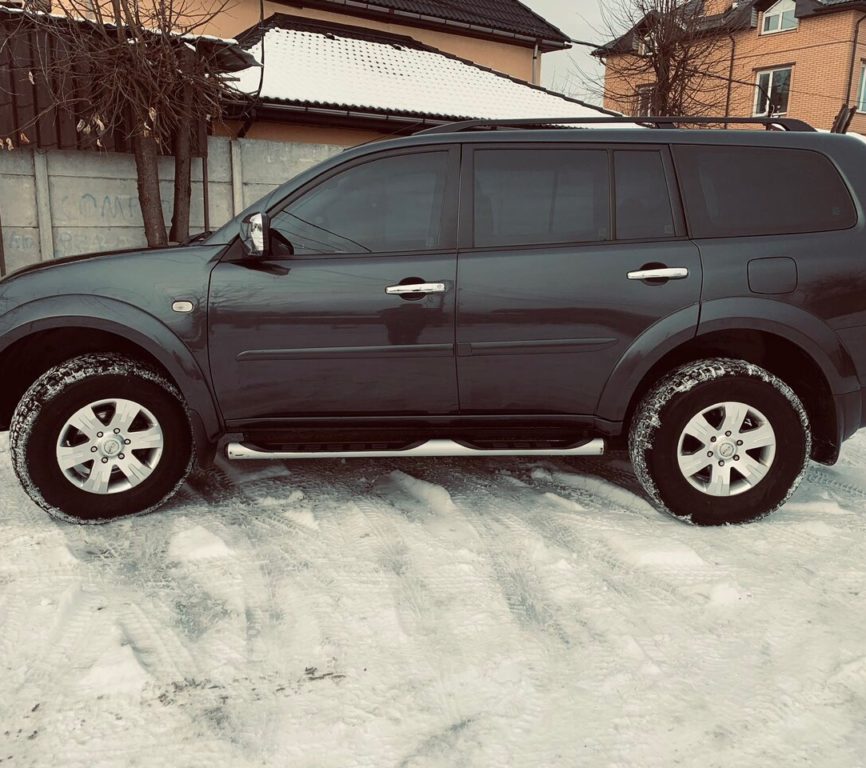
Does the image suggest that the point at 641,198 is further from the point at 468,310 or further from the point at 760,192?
the point at 468,310

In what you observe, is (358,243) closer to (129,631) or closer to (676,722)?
(129,631)

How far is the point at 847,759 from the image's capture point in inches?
77.6

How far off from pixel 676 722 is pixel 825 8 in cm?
3242

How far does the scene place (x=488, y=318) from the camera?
134 inches

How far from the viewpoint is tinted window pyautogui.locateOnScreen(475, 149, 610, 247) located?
3.47 meters

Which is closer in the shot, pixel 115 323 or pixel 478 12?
pixel 115 323

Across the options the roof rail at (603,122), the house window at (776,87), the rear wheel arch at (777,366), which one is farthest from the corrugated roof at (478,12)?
the house window at (776,87)

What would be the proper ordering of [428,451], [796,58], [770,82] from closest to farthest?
1. [428,451]
2. [796,58]
3. [770,82]

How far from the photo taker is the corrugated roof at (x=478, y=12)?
15547 millimetres

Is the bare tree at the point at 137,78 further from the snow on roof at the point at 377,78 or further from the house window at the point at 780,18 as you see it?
the house window at the point at 780,18

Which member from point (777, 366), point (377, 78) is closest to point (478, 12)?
point (377, 78)

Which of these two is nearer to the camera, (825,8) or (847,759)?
(847,759)

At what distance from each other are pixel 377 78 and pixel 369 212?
10.3 m

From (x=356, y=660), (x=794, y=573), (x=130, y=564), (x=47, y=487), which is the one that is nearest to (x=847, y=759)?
(x=794, y=573)
